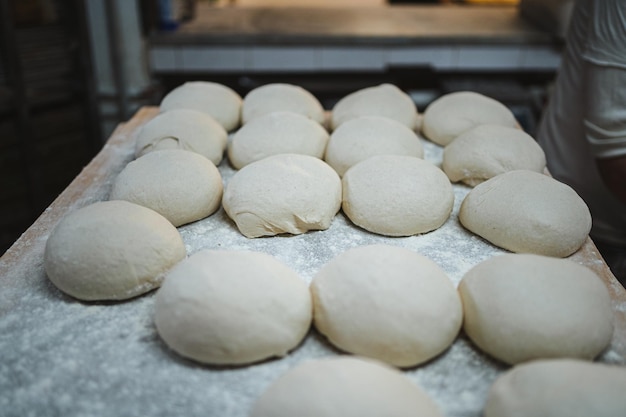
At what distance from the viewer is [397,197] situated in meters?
1.48

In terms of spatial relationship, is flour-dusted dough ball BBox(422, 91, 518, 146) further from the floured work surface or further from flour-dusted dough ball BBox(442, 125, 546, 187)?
the floured work surface

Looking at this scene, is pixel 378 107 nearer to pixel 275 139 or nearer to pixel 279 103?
pixel 279 103

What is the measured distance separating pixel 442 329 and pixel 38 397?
76 cm

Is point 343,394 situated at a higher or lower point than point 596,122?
lower

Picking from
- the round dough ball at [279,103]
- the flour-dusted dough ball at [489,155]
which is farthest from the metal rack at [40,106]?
the flour-dusted dough ball at [489,155]

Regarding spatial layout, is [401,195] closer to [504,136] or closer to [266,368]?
[504,136]

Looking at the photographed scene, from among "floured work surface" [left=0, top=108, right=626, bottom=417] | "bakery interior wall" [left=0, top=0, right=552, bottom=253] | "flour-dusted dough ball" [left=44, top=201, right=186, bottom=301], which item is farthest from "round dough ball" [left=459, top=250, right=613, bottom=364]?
"bakery interior wall" [left=0, top=0, right=552, bottom=253]

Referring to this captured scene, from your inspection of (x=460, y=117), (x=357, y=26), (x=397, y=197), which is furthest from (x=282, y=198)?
(x=357, y=26)

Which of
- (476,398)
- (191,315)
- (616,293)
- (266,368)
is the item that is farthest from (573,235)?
(191,315)

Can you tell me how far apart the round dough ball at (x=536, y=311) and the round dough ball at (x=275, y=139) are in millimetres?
837

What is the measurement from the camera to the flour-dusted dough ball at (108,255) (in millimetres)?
1209

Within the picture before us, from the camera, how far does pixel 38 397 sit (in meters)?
0.97

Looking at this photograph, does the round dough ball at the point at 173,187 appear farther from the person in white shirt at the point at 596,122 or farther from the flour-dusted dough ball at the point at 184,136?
the person in white shirt at the point at 596,122

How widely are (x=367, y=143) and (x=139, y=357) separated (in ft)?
3.29
